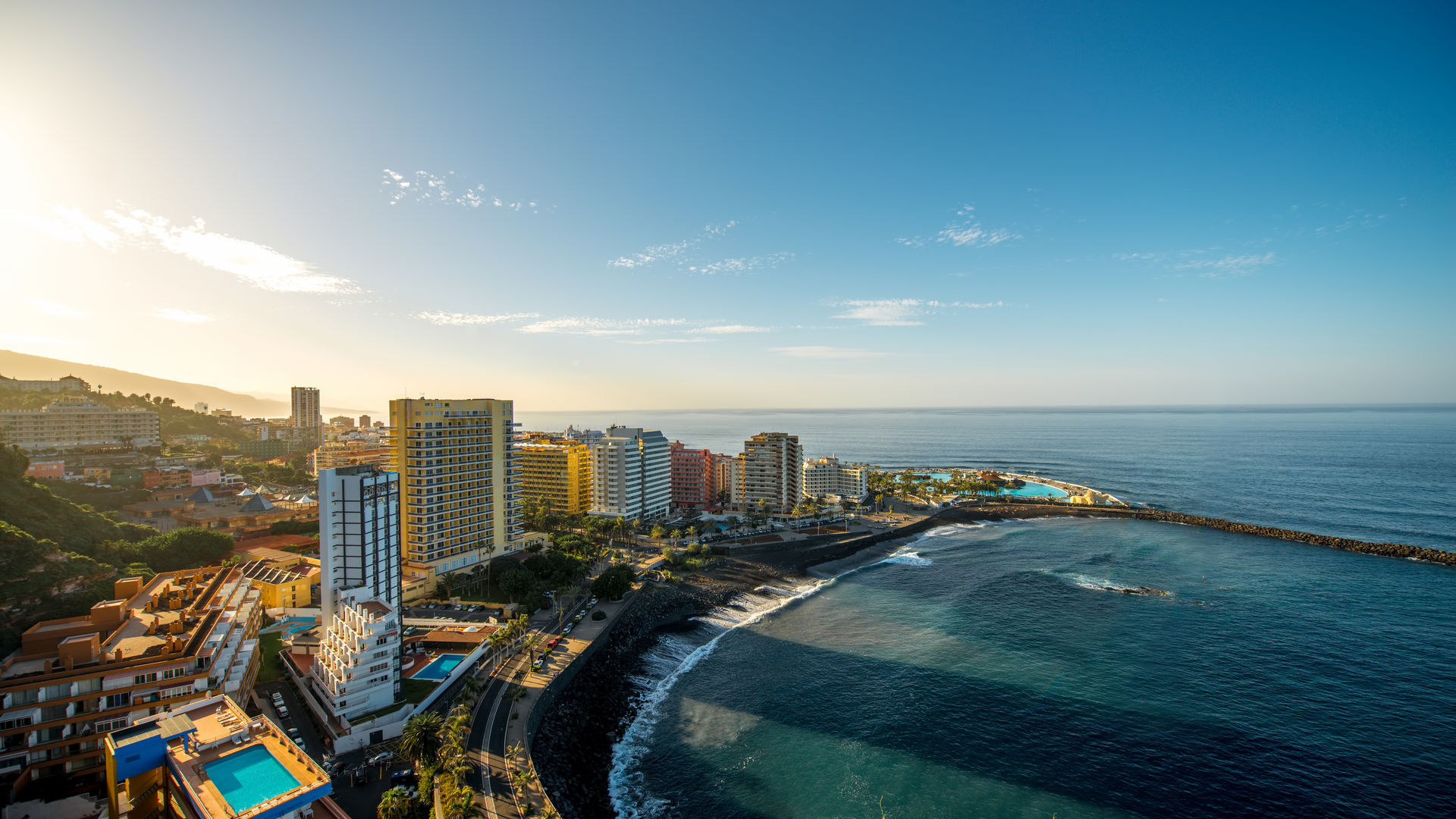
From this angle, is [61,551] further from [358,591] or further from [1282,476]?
[1282,476]

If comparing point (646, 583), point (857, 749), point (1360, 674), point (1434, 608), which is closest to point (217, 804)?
point (857, 749)

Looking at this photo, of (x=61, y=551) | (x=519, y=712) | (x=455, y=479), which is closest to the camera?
(x=519, y=712)

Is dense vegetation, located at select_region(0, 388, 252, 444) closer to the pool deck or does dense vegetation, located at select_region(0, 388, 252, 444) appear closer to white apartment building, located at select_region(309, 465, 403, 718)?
white apartment building, located at select_region(309, 465, 403, 718)

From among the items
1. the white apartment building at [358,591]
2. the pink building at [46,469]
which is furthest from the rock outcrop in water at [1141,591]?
the pink building at [46,469]

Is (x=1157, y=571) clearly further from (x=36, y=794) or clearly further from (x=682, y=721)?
(x=36, y=794)

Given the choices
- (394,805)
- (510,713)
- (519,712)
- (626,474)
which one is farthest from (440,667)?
(626,474)

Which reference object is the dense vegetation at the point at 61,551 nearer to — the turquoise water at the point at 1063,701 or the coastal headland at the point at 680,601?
the coastal headland at the point at 680,601

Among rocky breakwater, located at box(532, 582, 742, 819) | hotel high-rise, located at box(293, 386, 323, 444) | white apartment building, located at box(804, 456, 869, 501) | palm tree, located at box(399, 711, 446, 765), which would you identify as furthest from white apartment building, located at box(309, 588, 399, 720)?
hotel high-rise, located at box(293, 386, 323, 444)
